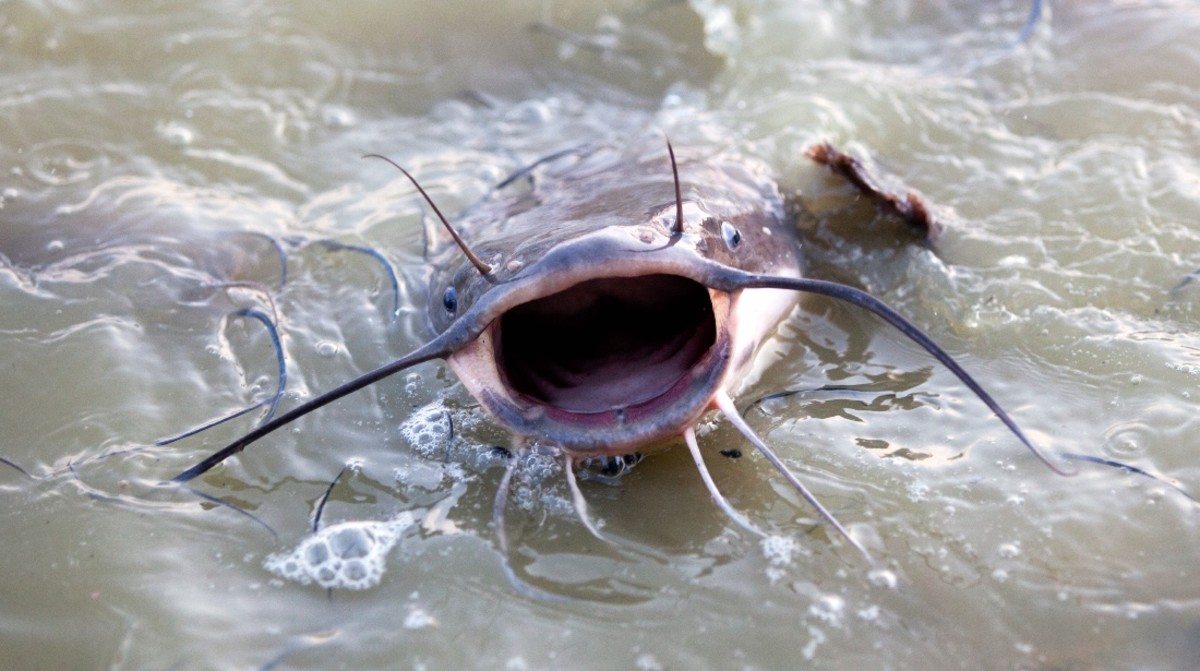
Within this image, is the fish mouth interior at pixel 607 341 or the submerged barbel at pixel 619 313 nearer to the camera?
the submerged barbel at pixel 619 313

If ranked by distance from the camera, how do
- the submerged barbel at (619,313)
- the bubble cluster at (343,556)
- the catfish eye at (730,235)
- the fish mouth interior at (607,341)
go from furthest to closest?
the catfish eye at (730,235), the fish mouth interior at (607,341), the bubble cluster at (343,556), the submerged barbel at (619,313)

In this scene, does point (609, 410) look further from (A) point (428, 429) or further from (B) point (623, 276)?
(A) point (428, 429)

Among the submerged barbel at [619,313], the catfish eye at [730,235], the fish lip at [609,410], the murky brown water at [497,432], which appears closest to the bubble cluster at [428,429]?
the murky brown water at [497,432]

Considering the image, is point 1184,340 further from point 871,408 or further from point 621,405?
point 621,405

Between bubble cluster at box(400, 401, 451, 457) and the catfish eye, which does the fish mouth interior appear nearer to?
the catfish eye

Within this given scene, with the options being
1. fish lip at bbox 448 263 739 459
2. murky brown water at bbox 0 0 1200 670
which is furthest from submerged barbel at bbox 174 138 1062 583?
murky brown water at bbox 0 0 1200 670

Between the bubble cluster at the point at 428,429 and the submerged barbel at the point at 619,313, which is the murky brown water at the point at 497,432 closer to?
the bubble cluster at the point at 428,429

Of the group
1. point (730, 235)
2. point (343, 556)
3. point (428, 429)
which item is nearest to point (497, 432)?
point (428, 429)
